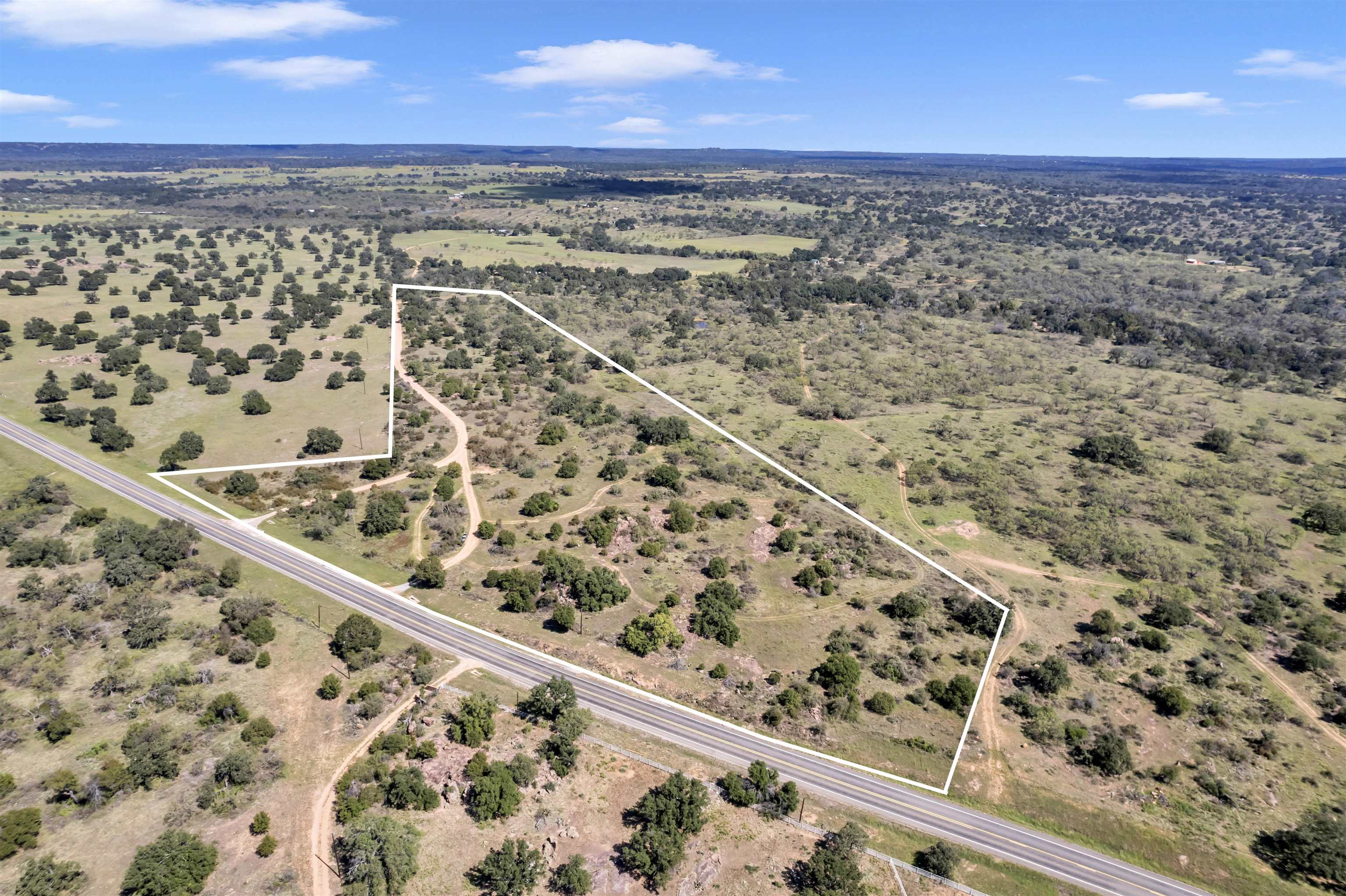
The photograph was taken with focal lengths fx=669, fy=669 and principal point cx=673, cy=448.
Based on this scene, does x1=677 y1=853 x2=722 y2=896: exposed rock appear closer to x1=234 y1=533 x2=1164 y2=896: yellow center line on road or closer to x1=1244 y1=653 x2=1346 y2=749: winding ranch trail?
x1=234 y1=533 x2=1164 y2=896: yellow center line on road

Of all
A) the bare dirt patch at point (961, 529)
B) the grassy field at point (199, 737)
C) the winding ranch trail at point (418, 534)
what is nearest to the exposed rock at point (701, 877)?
Result: the grassy field at point (199, 737)

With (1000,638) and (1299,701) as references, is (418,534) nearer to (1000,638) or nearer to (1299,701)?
(1000,638)

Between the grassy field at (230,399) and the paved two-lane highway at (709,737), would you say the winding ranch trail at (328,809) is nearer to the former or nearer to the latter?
the paved two-lane highway at (709,737)

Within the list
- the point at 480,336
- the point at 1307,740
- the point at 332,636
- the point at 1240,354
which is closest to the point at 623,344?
the point at 480,336

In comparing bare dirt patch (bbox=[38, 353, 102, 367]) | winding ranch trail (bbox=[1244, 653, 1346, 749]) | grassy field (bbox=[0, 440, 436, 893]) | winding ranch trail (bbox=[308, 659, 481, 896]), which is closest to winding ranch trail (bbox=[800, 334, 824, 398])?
winding ranch trail (bbox=[1244, 653, 1346, 749])

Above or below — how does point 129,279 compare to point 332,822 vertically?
above

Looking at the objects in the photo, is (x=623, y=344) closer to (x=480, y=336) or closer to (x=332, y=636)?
(x=480, y=336)
